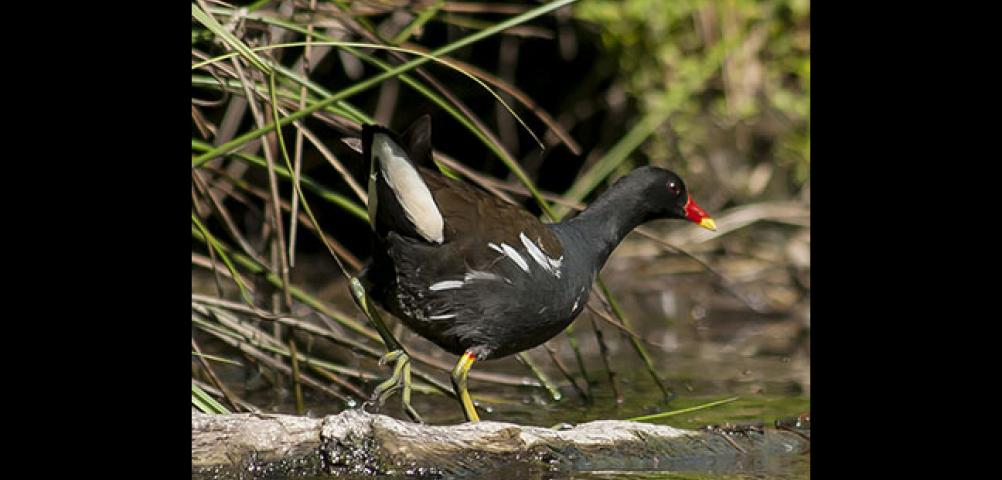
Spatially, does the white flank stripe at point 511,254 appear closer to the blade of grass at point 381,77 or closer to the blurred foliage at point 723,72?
the blade of grass at point 381,77

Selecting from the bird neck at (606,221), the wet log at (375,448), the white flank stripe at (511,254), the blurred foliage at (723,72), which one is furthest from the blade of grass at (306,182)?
the blurred foliage at (723,72)

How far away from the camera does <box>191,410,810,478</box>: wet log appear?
2.83 meters

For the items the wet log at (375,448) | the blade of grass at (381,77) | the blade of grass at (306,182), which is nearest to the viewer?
the wet log at (375,448)

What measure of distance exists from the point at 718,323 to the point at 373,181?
3.38m

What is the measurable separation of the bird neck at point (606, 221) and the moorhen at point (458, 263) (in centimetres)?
15

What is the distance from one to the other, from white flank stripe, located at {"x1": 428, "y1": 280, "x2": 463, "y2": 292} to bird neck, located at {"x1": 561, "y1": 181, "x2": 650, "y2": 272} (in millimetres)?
437

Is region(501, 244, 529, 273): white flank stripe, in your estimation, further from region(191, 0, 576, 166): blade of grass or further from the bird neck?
region(191, 0, 576, 166): blade of grass

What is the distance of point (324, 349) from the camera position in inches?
192

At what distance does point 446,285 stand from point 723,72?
13.2 ft

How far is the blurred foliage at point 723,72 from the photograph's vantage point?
6902 mm

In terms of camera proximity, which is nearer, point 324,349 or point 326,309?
point 326,309

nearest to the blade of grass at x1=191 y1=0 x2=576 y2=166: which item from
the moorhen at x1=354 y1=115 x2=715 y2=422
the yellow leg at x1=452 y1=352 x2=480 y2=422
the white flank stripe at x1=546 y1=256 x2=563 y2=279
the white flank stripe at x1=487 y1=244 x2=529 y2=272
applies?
the moorhen at x1=354 y1=115 x2=715 y2=422

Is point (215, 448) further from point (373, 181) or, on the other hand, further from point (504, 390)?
point (504, 390)
